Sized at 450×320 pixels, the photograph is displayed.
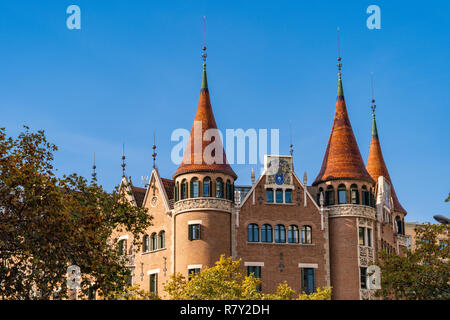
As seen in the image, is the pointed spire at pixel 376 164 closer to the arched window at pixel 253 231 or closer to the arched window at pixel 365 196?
the arched window at pixel 365 196

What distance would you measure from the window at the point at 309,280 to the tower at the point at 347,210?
1417mm

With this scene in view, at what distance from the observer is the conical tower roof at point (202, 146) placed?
5494 centimetres

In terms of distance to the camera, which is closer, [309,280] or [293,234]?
[309,280]

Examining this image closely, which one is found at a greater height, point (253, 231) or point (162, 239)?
point (253, 231)

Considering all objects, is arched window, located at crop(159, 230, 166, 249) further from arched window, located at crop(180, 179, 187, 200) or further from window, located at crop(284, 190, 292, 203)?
window, located at crop(284, 190, 292, 203)

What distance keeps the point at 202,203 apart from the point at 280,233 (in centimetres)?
592

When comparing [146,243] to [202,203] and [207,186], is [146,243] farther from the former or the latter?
[207,186]

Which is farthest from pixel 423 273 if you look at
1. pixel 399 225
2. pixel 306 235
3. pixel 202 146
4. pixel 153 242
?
pixel 399 225

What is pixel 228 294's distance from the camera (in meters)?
41.4

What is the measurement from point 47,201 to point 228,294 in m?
15.3

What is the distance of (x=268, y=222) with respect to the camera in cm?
5575

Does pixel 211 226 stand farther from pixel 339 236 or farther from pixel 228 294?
pixel 228 294

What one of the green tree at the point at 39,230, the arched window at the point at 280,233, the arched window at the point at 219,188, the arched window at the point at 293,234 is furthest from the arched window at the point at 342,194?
the green tree at the point at 39,230
